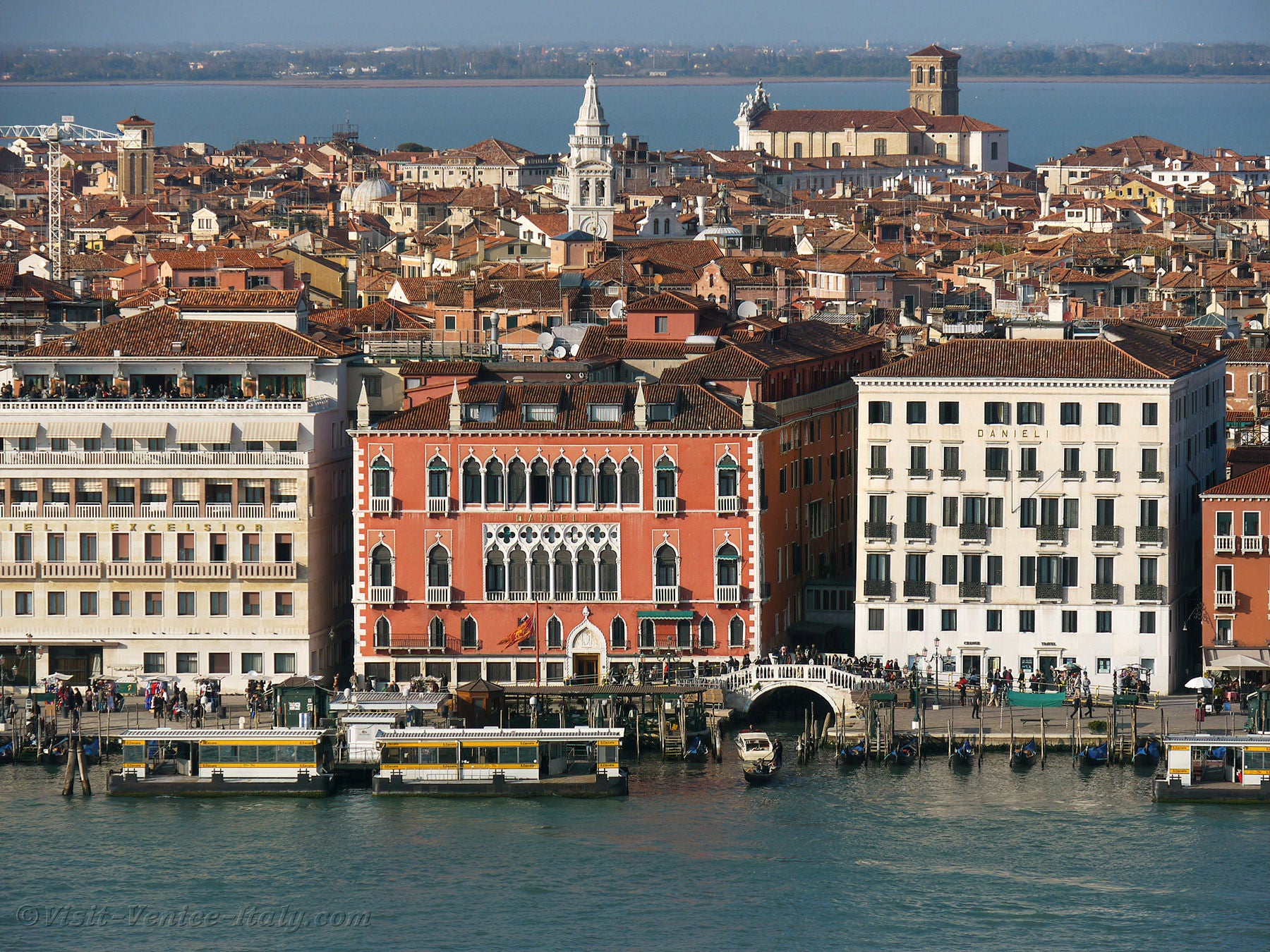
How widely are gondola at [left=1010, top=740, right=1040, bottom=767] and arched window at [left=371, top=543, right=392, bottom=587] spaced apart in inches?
435

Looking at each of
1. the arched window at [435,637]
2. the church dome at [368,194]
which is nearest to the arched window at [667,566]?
the arched window at [435,637]

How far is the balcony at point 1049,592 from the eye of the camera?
2005 inches

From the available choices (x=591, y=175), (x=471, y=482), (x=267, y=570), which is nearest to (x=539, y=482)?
(x=471, y=482)

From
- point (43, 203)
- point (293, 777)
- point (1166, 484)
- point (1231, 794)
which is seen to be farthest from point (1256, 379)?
point (43, 203)

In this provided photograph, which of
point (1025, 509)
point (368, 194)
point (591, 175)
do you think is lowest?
point (1025, 509)

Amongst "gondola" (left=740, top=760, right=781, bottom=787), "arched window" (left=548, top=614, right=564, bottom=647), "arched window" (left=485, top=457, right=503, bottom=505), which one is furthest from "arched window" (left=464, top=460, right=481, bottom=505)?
"gondola" (left=740, top=760, right=781, bottom=787)

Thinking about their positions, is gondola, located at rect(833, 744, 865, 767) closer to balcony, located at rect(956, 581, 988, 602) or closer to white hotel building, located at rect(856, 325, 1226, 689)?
white hotel building, located at rect(856, 325, 1226, 689)

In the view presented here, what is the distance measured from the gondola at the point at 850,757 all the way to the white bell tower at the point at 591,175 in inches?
2798

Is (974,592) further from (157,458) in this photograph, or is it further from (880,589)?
(157,458)

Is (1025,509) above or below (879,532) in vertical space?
above

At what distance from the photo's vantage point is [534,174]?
17775 centimetres

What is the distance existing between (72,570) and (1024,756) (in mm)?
16468

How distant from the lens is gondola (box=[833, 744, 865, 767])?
47938mm

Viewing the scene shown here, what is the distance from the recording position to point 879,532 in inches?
2041
